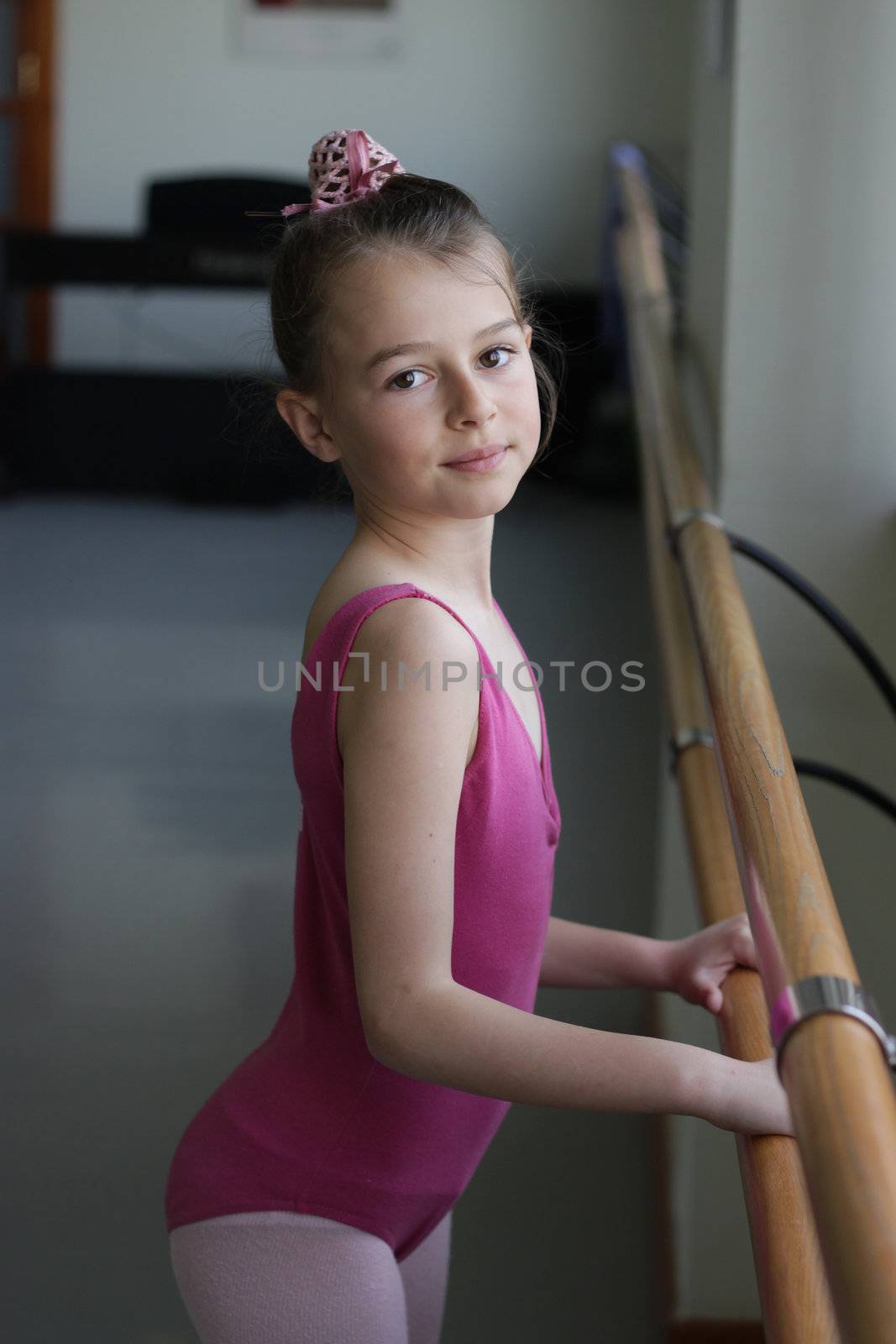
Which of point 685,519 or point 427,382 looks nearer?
point 427,382

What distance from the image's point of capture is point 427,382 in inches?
31.8

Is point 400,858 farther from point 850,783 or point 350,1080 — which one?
point 850,783

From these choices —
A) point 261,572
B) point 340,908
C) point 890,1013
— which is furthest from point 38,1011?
point 261,572

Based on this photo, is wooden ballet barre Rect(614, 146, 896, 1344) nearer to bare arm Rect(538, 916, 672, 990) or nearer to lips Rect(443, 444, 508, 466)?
bare arm Rect(538, 916, 672, 990)

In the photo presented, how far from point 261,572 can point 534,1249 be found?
2960 mm

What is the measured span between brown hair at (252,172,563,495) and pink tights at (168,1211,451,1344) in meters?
0.49

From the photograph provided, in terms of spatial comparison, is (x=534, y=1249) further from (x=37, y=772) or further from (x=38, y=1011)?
(x=37, y=772)

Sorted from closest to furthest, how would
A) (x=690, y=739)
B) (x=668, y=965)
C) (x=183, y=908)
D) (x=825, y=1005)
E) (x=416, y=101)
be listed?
(x=825, y=1005) < (x=668, y=965) < (x=690, y=739) < (x=183, y=908) < (x=416, y=101)

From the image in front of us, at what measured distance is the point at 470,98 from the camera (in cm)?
643

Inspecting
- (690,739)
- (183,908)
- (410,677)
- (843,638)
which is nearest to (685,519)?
(690,739)

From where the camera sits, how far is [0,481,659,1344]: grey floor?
1752 millimetres

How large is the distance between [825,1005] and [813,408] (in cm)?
101

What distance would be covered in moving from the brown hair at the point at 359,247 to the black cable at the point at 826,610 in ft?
1.72

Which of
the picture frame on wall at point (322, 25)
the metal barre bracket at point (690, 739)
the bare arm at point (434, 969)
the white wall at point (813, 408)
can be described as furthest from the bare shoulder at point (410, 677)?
the picture frame on wall at point (322, 25)
